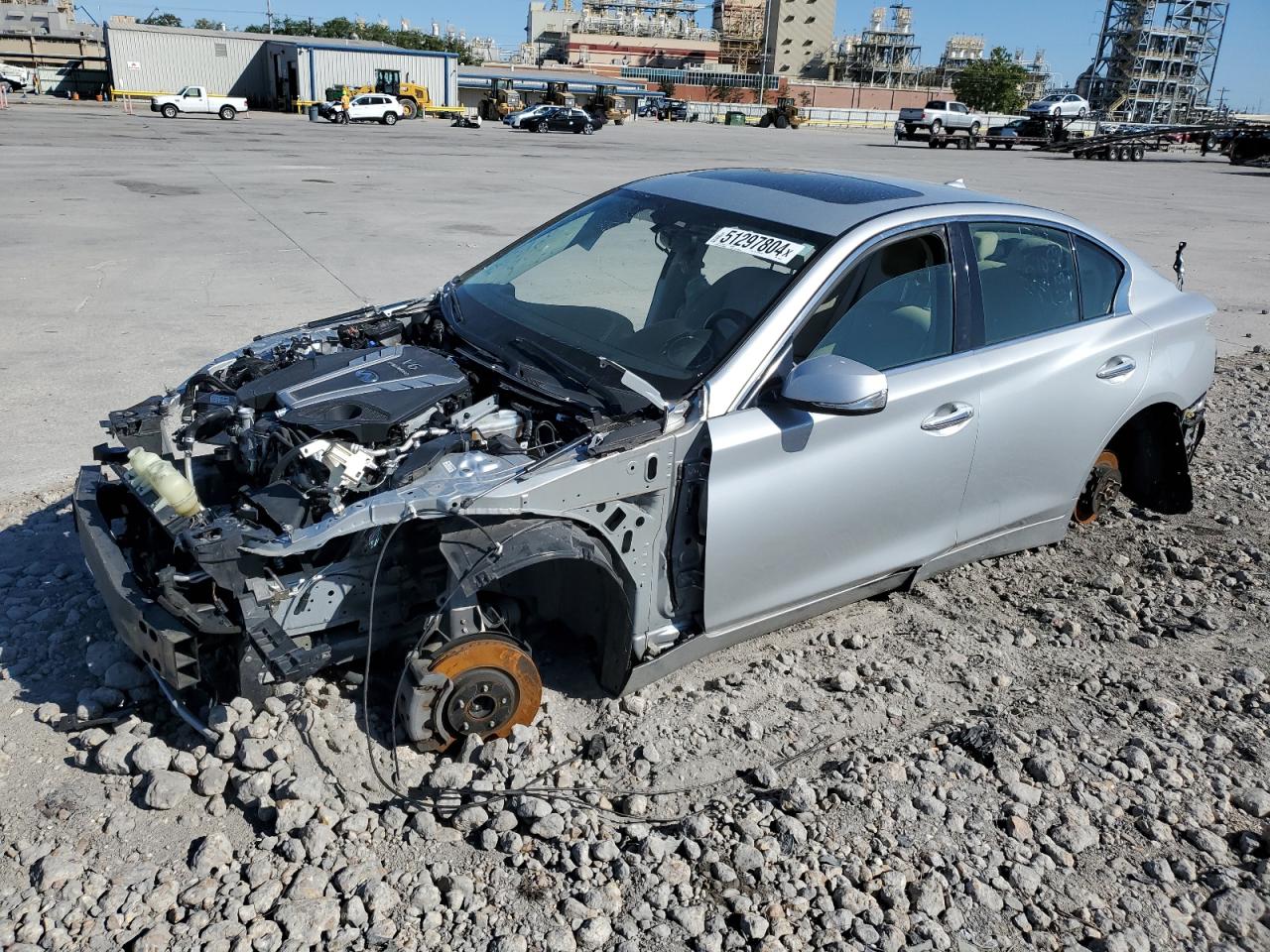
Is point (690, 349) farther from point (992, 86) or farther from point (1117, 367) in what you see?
point (992, 86)

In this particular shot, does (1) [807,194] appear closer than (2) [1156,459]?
Yes

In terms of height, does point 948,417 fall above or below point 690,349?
below

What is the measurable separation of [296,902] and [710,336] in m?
2.19

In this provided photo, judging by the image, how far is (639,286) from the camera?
13.8 feet

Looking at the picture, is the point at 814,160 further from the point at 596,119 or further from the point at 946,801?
the point at 946,801

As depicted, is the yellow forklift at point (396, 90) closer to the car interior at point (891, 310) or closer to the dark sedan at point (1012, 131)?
the dark sedan at point (1012, 131)

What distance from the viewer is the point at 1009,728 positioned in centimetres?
356

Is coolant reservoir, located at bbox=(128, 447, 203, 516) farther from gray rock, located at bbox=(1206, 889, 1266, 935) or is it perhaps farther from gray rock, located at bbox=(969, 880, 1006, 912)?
gray rock, located at bbox=(1206, 889, 1266, 935)

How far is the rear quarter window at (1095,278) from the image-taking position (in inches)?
175

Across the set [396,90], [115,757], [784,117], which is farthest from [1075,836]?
[784,117]

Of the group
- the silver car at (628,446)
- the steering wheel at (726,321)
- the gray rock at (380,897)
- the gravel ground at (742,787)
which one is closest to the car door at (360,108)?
the gravel ground at (742,787)

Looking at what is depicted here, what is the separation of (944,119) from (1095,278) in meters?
43.5

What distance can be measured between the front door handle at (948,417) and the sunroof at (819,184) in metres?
0.88

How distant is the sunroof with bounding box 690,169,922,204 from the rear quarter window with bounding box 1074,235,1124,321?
0.94 metres
